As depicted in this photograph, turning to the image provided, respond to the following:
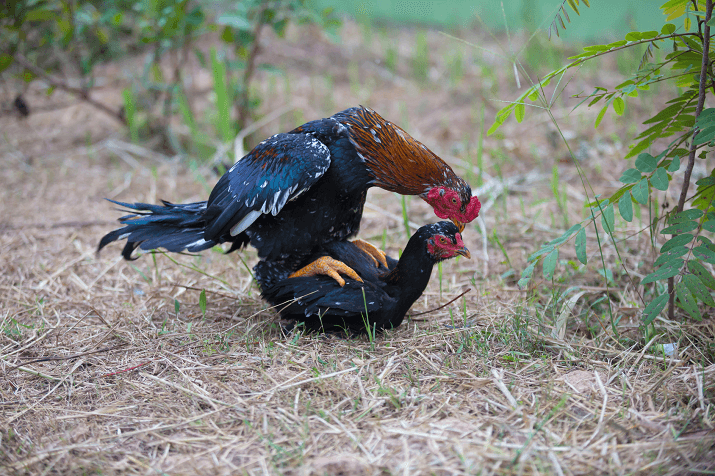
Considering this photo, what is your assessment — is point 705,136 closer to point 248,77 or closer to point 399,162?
point 399,162

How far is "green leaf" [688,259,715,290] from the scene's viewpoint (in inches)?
88.0

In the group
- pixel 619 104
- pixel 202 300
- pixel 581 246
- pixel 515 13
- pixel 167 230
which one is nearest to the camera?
pixel 581 246

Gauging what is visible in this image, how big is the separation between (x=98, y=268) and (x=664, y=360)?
3.56 metres

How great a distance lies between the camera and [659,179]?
7.50 ft

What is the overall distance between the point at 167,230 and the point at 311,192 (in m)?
0.95

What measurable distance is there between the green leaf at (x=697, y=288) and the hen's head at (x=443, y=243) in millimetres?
983

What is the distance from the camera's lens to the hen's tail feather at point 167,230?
288cm

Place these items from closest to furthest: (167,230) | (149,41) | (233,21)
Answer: (167,230), (233,21), (149,41)

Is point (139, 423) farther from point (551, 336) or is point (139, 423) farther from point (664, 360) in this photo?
point (664, 360)

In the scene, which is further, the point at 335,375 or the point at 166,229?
the point at 166,229

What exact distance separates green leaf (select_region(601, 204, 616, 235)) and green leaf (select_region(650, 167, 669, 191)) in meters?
0.23

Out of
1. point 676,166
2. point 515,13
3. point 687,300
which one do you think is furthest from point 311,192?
point 515,13

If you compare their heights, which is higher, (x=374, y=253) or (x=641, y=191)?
(x=641, y=191)

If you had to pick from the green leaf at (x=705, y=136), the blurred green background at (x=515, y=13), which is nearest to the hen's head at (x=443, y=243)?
the green leaf at (x=705, y=136)
